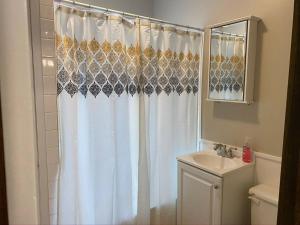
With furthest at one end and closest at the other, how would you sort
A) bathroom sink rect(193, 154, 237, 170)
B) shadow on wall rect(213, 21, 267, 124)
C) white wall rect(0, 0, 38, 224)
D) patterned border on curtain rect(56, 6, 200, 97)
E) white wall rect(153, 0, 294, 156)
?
bathroom sink rect(193, 154, 237, 170) < shadow on wall rect(213, 21, 267, 124) < white wall rect(153, 0, 294, 156) < patterned border on curtain rect(56, 6, 200, 97) < white wall rect(0, 0, 38, 224)

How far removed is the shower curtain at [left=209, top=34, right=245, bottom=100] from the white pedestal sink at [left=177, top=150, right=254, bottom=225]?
61cm

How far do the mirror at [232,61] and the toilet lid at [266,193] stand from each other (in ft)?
2.33

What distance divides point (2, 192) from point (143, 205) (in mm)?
1694

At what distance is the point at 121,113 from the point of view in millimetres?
1957

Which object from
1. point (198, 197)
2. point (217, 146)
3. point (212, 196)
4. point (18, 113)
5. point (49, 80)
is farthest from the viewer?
point (217, 146)

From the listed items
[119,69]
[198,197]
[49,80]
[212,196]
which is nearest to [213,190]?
[212,196]

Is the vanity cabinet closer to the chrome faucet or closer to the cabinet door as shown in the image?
the cabinet door

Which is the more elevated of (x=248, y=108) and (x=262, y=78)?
(x=262, y=78)

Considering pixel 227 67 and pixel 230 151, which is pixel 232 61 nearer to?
pixel 227 67

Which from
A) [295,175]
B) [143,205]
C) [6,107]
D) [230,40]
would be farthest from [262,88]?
[6,107]

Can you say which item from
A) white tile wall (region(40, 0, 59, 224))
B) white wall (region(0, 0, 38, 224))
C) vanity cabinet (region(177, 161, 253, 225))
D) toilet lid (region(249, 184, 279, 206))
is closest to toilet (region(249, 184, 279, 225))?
toilet lid (region(249, 184, 279, 206))

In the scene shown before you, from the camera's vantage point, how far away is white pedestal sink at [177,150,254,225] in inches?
72.1

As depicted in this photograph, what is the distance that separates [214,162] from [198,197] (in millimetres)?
379

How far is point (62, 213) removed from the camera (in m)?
1.77
